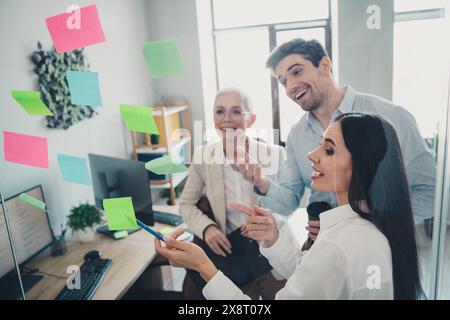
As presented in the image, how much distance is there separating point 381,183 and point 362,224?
6cm

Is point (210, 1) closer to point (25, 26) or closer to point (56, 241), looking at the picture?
point (25, 26)

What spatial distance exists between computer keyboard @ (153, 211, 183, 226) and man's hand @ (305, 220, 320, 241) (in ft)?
1.60

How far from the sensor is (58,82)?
3.13ft

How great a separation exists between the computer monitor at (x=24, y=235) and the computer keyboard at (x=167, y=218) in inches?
13.5

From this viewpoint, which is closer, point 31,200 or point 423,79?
point 423,79

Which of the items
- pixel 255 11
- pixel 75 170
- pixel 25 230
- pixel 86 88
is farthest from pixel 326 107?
pixel 25 230

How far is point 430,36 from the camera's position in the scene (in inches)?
17.1

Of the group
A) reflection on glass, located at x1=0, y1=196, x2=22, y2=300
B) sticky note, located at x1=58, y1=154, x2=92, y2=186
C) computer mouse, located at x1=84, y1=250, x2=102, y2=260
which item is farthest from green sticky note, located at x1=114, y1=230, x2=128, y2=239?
sticky note, located at x1=58, y1=154, x2=92, y2=186

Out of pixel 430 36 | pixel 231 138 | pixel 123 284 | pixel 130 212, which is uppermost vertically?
pixel 430 36

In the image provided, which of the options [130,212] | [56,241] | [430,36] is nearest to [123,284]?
[56,241]

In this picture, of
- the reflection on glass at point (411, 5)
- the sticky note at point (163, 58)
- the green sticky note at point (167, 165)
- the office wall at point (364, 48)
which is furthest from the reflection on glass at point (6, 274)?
the reflection on glass at point (411, 5)

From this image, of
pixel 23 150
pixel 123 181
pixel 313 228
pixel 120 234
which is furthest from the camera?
pixel 120 234

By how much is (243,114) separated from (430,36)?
0.28 m

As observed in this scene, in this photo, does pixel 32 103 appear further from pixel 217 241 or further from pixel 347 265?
pixel 347 265
